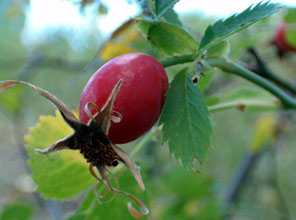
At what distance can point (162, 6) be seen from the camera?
0.73 meters

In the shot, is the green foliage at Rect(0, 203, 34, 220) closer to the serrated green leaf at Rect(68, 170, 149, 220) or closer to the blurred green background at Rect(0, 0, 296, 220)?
the blurred green background at Rect(0, 0, 296, 220)

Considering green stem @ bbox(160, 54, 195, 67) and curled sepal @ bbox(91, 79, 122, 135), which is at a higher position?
curled sepal @ bbox(91, 79, 122, 135)

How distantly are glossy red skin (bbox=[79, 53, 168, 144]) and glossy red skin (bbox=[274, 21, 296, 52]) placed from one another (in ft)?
4.80

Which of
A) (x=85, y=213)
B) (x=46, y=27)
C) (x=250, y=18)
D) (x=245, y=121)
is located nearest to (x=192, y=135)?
(x=250, y=18)

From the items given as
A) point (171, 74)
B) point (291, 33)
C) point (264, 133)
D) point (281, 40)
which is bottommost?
point (264, 133)

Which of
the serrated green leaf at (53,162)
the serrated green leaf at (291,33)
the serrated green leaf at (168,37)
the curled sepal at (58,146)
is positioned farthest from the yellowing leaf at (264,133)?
the curled sepal at (58,146)

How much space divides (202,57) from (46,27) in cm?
337

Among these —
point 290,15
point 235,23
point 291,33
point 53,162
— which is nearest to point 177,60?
point 235,23

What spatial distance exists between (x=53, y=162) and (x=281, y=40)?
1.57m

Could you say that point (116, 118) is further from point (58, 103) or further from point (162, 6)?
point (162, 6)

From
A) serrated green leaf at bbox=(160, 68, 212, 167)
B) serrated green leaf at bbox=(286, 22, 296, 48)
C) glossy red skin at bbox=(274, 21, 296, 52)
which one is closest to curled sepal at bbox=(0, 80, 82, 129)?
serrated green leaf at bbox=(160, 68, 212, 167)

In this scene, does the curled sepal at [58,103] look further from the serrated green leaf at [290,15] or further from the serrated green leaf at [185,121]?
the serrated green leaf at [290,15]

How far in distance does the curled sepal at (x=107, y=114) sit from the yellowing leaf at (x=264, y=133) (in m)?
1.97

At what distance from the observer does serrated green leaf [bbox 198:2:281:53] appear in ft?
2.25
